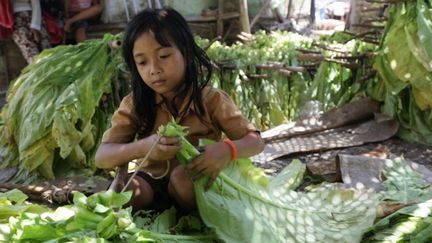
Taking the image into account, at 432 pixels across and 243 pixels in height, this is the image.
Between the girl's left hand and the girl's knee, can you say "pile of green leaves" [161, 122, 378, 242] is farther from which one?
the girl's knee

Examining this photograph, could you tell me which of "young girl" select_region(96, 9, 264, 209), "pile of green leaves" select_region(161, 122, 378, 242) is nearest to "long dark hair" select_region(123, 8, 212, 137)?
"young girl" select_region(96, 9, 264, 209)

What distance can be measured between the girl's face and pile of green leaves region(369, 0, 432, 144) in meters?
2.67

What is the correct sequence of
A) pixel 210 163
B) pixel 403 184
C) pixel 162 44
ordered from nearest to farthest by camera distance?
pixel 210 163, pixel 162 44, pixel 403 184

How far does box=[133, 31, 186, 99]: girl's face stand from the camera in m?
2.28

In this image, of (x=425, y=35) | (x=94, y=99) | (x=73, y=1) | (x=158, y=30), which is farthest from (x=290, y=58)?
(x=158, y=30)

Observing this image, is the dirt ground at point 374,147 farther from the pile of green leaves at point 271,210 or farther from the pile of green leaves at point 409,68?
the pile of green leaves at point 271,210

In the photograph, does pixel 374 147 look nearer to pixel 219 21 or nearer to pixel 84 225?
pixel 84 225

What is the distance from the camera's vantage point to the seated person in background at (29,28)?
6.63 m

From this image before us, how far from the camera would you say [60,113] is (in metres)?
4.18

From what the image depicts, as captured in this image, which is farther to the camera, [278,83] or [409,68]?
[278,83]

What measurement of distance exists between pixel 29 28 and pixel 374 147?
14.5 feet

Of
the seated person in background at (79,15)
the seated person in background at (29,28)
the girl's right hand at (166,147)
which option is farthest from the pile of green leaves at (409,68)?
the seated person in background at (79,15)

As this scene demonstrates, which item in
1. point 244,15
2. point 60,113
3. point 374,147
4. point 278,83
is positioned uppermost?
point 60,113

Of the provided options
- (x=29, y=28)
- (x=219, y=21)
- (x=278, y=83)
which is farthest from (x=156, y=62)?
(x=219, y=21)
